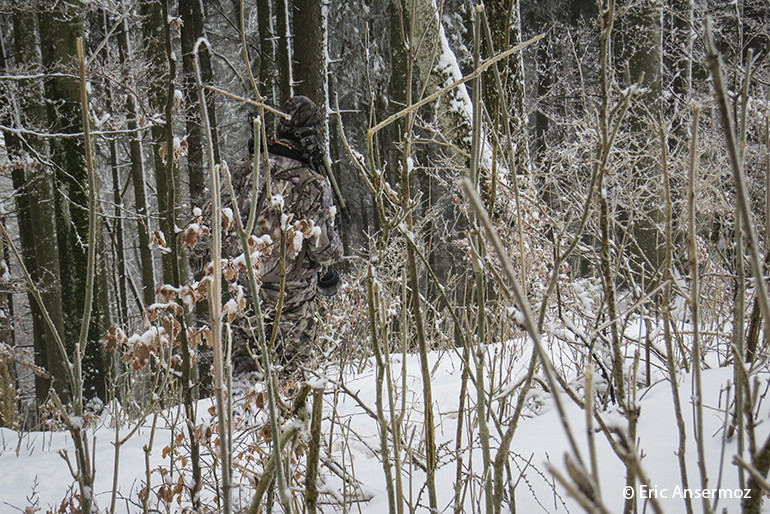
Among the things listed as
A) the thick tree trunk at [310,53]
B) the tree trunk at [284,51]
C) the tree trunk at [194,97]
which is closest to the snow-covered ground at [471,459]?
the thick tree trunk at [310,53]

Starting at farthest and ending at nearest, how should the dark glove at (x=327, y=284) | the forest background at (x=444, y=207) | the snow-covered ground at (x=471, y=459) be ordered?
the dark glove at (x=327, y=284) < the snow-covered ground at (x=471, y=459) < the forest background at (x=444, y=207)

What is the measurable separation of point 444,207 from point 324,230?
2.58 m

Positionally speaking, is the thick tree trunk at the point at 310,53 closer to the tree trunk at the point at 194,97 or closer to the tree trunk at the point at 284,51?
the tree trunk at the point at 284,51

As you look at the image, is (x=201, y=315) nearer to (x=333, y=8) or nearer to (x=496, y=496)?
(x=496, y=496)

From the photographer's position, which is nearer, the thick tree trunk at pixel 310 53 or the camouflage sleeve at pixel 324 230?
the camouflage sleeve at pixel 324 230

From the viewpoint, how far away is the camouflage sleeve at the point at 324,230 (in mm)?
3479

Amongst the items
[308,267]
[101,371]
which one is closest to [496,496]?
[308,267]

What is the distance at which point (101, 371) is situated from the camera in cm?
727

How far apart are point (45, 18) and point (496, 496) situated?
22.7 feet

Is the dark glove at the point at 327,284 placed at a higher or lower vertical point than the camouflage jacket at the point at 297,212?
lower

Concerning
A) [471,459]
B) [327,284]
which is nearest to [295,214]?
[327,284]

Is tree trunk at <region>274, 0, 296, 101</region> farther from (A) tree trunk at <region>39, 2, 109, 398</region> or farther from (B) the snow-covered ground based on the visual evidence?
(B) the snow-covered ground

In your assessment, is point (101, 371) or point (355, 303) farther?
point (101, 371)

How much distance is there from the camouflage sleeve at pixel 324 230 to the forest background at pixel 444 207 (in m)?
0.38
